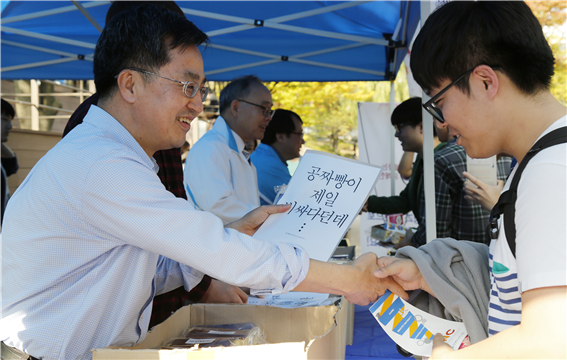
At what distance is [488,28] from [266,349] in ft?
3.30

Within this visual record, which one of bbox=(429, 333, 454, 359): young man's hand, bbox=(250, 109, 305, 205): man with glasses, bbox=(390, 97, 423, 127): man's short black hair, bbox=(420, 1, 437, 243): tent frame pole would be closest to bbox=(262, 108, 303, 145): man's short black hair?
bbox=(250, 109, 305, 205): man with glasses

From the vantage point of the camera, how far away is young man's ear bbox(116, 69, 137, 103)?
1568 millimetres

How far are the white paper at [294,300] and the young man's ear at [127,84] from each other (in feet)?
3.18

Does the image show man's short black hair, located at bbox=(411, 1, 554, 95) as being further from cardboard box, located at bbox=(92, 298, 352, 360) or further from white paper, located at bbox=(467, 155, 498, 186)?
white paper, located at bbox=(467, 155, 498, 186)

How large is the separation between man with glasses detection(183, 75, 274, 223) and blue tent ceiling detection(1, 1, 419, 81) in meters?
0.88

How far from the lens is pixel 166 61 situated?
1.60m

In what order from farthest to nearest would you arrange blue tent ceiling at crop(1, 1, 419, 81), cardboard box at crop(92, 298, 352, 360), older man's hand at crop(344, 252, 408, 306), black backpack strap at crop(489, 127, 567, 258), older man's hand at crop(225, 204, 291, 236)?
1. blue tent ceiling at crop(1, 1, 419, 81)
2. older man's hand at crop(225, 204, 291, 236)
3. older man's hand at crop(344, 252, 408, 306)
4. cardboard box at crop(92, 298, 352, 360)
5. black backpack strap at crop(489, 127, 567, 258)

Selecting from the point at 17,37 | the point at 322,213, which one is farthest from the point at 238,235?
the point at 17,37

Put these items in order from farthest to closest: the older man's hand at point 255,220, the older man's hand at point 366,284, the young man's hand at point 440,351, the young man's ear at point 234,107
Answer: the young man's ear at point 234,107 < the older man's hand at point 255,220 < the older man's hand at point 366,284 < the young man's hand at point 440,351

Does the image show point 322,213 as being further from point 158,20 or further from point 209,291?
point 158,20

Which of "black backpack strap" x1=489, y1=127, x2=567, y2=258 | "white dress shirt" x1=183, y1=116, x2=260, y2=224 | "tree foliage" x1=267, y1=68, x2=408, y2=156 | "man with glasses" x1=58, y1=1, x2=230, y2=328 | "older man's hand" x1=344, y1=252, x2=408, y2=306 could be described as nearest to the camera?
"black backpack strap" x1=489, y1=127, x2=567, y2=258

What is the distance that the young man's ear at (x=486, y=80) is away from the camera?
1.16m

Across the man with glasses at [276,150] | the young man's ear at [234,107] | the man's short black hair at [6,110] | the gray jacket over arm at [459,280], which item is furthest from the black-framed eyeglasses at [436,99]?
the man's short black hair at [6,110]

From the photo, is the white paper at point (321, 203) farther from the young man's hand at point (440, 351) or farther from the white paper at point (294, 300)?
the young man's hand at point (440, 351)
